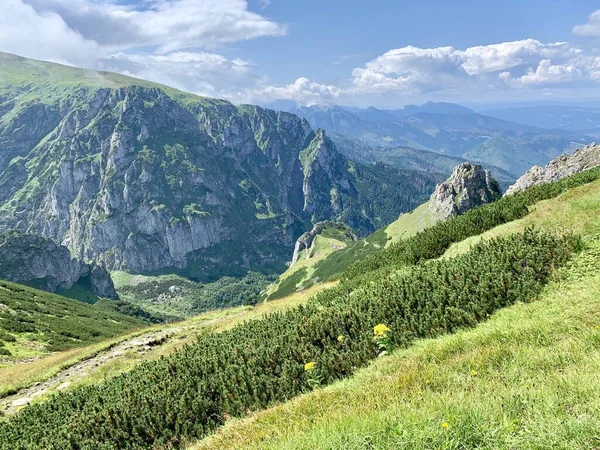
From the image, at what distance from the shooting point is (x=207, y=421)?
10.0 meters

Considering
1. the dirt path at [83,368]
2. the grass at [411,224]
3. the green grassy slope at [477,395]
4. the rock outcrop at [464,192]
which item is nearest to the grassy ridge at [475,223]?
the green grassy slope at [477,395]

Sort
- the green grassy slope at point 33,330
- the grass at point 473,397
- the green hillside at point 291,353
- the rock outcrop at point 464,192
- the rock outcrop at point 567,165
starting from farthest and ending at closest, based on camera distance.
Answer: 1. the rock outcrop at point 464,192
2. the rock outcrop at point 567,165
3. the green grassy slope at point 33,330
4. the green hillside at point 291,353
5. the grass at point 473,397

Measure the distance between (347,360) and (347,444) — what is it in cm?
526

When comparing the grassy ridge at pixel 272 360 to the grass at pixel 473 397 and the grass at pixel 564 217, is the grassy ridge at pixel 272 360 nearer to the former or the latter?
the grass at pixel 473 397

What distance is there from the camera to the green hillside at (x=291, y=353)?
10094mm

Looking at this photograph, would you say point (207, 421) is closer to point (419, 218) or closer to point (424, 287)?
point (424, 287)

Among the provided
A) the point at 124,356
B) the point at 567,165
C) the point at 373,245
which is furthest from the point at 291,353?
the point at 373,245

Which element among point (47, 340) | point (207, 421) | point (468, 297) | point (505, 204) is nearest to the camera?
point (207, 421)

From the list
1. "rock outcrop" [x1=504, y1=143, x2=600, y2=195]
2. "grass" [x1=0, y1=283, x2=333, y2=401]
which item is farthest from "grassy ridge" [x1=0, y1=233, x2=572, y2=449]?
"rock outcrop" [x1=504, y1=143, x2=600, y2=195]

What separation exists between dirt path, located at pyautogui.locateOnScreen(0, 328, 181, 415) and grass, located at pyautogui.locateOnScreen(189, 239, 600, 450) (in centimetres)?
1572

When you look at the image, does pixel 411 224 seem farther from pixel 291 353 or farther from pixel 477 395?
pixel 477 395

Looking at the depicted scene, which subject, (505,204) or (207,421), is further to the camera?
(505,204)

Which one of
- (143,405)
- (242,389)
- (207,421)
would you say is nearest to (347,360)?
(242,389)

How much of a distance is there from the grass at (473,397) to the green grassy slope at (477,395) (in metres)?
0.02
